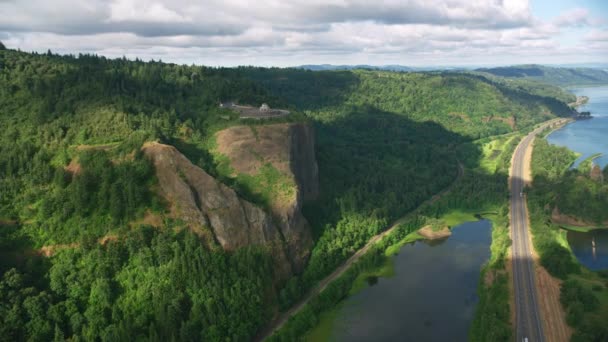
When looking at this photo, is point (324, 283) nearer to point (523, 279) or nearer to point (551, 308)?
point (523, 279)

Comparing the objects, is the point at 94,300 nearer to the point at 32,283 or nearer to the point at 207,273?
the point at 32,283

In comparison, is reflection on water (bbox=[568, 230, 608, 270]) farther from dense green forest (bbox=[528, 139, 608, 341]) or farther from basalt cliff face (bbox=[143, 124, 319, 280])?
basalt cliff face (bbox=[143, 124, 319, 280])

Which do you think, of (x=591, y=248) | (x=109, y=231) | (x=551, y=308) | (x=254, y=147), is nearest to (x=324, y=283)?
(x=254, y=147)

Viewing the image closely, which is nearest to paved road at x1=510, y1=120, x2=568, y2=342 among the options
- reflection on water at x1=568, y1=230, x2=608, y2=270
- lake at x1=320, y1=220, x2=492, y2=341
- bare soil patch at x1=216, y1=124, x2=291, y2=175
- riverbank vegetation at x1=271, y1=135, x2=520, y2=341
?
riverbank vegetation at x1=271, y1=135, x2=520, y2=341

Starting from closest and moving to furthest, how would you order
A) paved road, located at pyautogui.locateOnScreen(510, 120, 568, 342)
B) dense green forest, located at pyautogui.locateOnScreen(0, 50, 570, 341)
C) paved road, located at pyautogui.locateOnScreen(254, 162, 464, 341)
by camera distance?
dense green forest, located at pyautogui.locateOnScreen(0, 50, 570, 341)
paved road, located at pyautogui.locateOnScreen(510, 120, 568, 342)
paved road, located at pyautogui.locateOnScreen(254, 162, 464, 341)

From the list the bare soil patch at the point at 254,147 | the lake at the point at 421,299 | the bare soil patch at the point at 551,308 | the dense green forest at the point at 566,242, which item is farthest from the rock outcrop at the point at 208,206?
the dense green forest at the point at 566,242

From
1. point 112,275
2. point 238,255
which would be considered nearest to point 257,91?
point 238,255
